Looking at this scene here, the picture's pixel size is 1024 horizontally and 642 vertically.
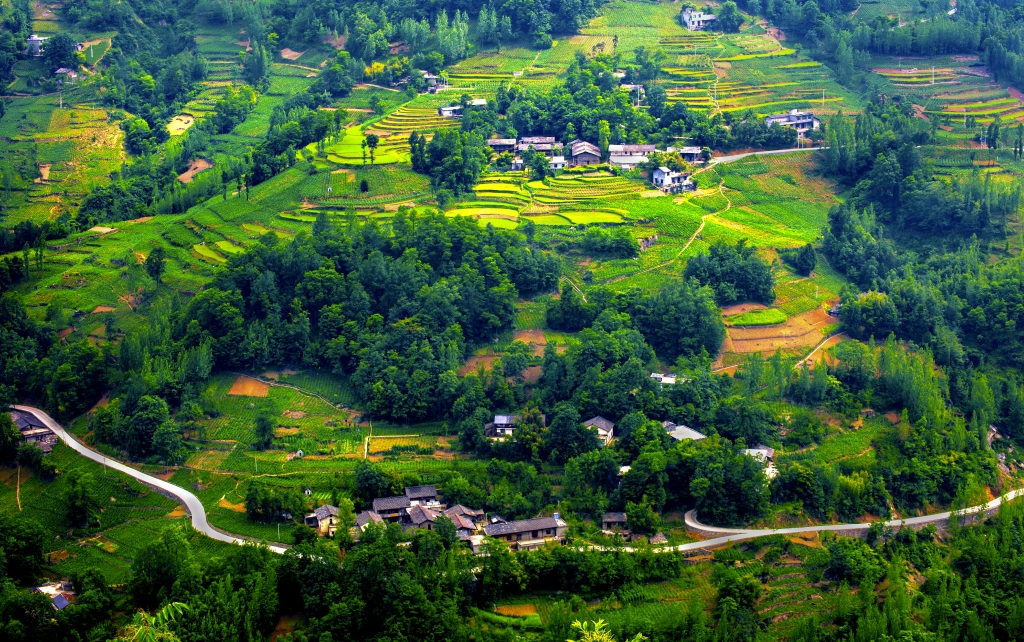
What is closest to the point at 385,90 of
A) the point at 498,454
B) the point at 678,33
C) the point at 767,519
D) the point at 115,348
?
the point at 678,33

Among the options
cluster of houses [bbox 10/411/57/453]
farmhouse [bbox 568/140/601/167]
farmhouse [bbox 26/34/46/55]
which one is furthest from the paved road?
farmhouse [bbox 26/34/46/55]

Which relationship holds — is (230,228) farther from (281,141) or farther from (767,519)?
(767,519)

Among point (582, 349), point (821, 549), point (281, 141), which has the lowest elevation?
point (821, 549)

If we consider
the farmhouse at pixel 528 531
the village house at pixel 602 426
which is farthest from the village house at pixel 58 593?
the village house at pixel 602 426

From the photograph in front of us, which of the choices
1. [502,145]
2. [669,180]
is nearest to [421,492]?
[669,180]

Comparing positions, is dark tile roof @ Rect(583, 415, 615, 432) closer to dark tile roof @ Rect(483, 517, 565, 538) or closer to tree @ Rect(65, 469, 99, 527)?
dark tile roof @ Rect(483, 517, 565, 538)
